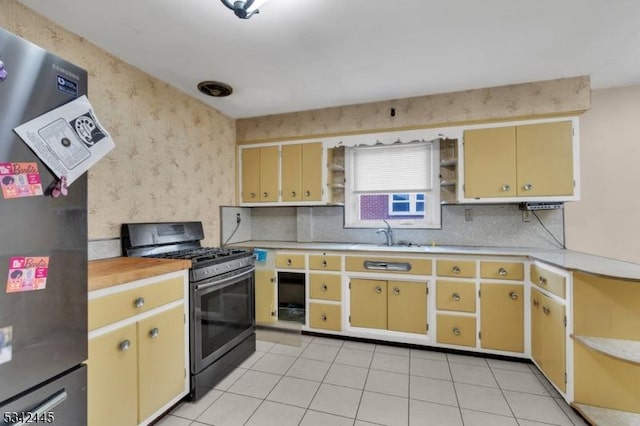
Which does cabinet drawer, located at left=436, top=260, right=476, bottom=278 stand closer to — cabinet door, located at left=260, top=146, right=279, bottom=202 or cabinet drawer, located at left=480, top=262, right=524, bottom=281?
cabinet drawer, located at left=480, top=262, right=524, bottom=281

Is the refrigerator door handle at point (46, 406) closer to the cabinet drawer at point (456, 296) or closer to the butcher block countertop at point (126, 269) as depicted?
the butcher block countertop at point (126, 269)

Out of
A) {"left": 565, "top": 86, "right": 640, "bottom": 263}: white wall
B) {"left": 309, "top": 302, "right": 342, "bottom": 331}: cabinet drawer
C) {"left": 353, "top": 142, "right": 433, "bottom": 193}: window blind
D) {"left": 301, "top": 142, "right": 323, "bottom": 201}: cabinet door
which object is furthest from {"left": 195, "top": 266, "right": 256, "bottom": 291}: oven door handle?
{"left": 565, "top": 86, "right": 640, "bottom": 263}: white wall

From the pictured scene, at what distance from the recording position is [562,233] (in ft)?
9.25

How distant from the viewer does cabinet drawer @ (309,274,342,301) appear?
294 cm

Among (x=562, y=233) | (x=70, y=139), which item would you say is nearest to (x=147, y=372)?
(x=70, y=139)

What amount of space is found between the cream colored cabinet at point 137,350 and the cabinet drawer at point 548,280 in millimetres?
2541

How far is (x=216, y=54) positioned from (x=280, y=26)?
0.61 meters

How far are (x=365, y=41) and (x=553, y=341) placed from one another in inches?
98.7

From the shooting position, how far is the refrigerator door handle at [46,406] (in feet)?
2.87

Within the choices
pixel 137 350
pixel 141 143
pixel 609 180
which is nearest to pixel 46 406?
pixel 137 350

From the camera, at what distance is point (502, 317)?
2.49m

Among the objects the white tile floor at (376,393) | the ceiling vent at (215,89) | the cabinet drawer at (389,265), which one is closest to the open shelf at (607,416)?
the white tile floor at (376,393)

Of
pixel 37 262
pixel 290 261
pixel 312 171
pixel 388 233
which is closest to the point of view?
pixel 37 262

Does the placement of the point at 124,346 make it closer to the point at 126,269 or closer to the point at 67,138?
the point at 126,269
